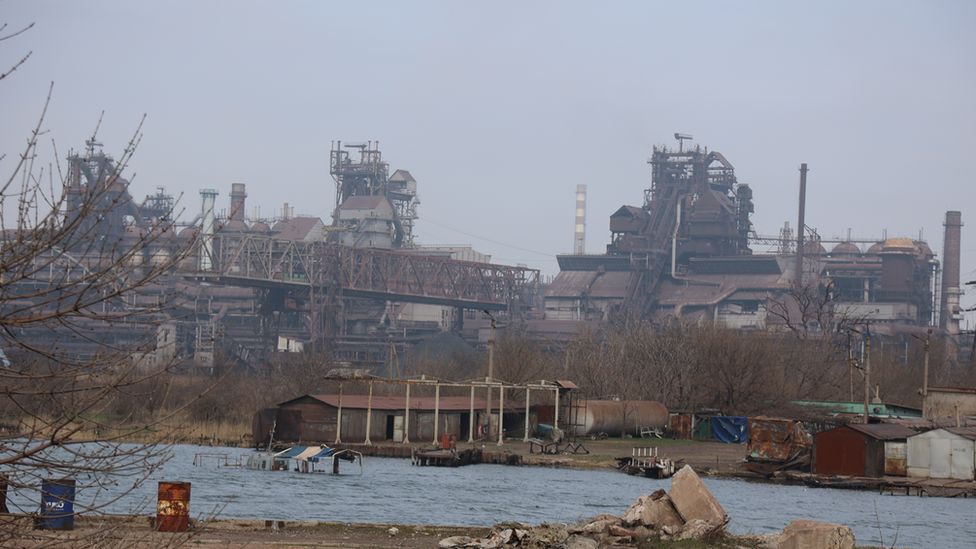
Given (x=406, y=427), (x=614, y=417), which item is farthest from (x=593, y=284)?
(x=406, y=427)

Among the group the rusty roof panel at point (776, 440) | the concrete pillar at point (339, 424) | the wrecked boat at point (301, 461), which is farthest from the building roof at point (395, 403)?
the rusty roof panel at point (776, 440)

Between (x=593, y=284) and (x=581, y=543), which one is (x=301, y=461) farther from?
(x=593, y=284)

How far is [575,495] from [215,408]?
35.6 metres

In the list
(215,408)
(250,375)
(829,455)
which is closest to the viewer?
(829,455)

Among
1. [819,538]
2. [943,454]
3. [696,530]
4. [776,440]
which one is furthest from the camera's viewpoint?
[776,440]

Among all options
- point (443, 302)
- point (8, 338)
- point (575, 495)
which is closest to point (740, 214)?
point (443, 302)

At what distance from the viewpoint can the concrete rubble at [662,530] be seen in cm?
2248

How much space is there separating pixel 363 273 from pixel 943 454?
91.3 m

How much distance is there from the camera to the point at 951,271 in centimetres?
16375

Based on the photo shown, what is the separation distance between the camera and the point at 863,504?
141 feet

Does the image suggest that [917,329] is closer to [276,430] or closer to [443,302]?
[443,302]

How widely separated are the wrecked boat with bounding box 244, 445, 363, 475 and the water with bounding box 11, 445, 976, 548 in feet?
2.52

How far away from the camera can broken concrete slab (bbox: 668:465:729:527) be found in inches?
1025

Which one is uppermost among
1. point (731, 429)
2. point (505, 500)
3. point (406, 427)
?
point (731, 429)
